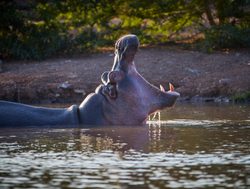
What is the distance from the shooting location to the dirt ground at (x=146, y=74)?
16.0 metres

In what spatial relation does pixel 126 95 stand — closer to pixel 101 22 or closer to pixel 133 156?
pixel 133 156

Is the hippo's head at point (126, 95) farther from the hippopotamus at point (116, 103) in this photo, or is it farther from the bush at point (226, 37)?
the bush at point (226, 37)

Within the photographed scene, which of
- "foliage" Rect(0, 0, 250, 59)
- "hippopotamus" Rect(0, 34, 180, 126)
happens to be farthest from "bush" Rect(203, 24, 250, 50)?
"hippopotamus" Rect(0, 34, 180, 126)

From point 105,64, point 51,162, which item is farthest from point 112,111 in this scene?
point 105,64

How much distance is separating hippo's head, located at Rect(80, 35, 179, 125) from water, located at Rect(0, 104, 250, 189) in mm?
239

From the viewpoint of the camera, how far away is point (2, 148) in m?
9.49

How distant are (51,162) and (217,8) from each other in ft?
37.0

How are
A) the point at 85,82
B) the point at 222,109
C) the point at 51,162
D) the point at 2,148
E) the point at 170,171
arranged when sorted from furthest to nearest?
1. the point at 85,82
2. the point at 222,109
3. the point at 2,148
4. the point at 51,162
5. the point at 170,171

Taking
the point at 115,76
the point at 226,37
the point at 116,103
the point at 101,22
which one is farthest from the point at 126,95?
the point at 101,22

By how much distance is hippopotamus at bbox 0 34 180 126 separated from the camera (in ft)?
36.0

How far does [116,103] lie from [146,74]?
6080 millimetres

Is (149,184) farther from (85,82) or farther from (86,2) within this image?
(86,2)

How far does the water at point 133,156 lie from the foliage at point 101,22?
272 inches

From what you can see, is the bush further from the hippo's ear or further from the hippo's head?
the hippo's ear
